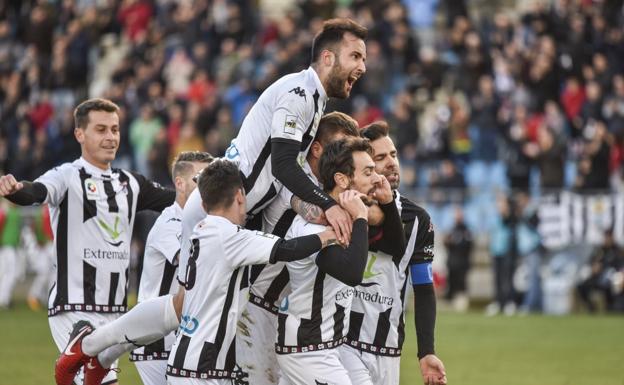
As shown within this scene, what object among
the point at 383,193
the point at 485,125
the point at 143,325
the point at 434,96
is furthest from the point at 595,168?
the point at 143,325

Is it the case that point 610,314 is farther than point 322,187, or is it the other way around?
point 610,314

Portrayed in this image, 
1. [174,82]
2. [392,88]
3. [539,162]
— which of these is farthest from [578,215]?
[174,82]

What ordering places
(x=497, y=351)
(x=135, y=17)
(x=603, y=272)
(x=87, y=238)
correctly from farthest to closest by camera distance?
(x=135, y=17) → (x=603, y=272) → (x=497, y=351) → (x=87, y=238)

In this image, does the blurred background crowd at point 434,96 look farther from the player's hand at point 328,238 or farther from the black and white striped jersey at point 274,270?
the player's hand at point 328,238

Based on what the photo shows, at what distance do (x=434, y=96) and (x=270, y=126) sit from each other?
56.7ft

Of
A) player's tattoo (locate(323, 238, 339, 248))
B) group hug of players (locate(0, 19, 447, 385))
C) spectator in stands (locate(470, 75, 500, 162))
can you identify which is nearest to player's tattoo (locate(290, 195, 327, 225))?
group hug of players (locate(0, 19, 447, 385))

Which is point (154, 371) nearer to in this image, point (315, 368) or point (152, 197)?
point (152, 197)

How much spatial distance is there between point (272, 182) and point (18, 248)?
1617cm

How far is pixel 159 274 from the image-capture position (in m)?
9.64

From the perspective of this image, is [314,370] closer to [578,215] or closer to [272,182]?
[272,182]

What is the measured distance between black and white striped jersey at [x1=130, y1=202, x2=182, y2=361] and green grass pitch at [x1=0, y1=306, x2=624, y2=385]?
13.1ft

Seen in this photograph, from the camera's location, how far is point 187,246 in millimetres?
8562

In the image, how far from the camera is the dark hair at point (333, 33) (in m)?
8.60

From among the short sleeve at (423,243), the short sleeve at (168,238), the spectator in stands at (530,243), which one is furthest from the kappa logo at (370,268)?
the spectator in stands at (530,243)
